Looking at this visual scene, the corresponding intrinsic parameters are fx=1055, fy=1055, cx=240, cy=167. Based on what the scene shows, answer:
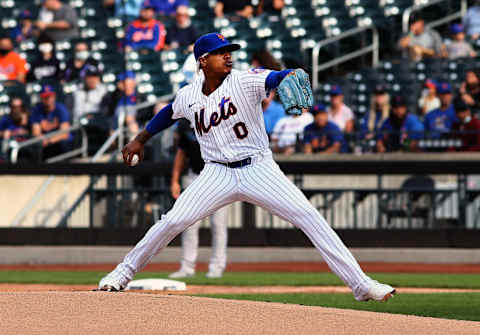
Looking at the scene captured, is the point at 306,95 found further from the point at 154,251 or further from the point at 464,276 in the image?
the point at 464,276

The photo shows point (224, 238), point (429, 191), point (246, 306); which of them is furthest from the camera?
point (429, 191)

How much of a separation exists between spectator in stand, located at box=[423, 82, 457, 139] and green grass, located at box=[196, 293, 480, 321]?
5429 mm

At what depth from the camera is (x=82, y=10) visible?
858 inches

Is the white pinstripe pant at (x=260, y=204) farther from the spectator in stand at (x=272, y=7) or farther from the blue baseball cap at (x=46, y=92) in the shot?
the spectator in stand at (x=272, y=7)

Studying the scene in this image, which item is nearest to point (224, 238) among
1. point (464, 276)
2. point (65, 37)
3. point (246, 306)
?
point (464, 276)

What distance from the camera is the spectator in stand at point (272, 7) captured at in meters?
19.7

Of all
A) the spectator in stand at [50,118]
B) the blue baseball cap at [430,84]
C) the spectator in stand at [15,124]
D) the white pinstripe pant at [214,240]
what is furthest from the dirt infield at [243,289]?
the spectator in stand at [15,124]

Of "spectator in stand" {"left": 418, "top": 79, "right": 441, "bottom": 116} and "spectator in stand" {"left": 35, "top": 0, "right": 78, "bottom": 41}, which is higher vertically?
"spectator in stand" {"left": 35, "top": 0, "right": 78, "bottom": 41}

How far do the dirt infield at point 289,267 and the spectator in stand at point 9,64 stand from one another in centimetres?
595

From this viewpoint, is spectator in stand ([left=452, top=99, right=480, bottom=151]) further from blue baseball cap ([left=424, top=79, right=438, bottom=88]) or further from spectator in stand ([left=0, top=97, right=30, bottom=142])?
spectator in stand ([left=0, top=97, right=30, bottom=142])

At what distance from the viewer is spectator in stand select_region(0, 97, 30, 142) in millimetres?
17578

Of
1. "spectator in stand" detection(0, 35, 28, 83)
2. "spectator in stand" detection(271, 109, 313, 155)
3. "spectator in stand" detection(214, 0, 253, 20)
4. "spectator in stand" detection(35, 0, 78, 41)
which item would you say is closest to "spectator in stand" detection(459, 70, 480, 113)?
"spectator in stand" detection(271, 109, 313, 155)

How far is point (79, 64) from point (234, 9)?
10.5 ft

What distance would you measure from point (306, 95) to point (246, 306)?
4.42 ft
